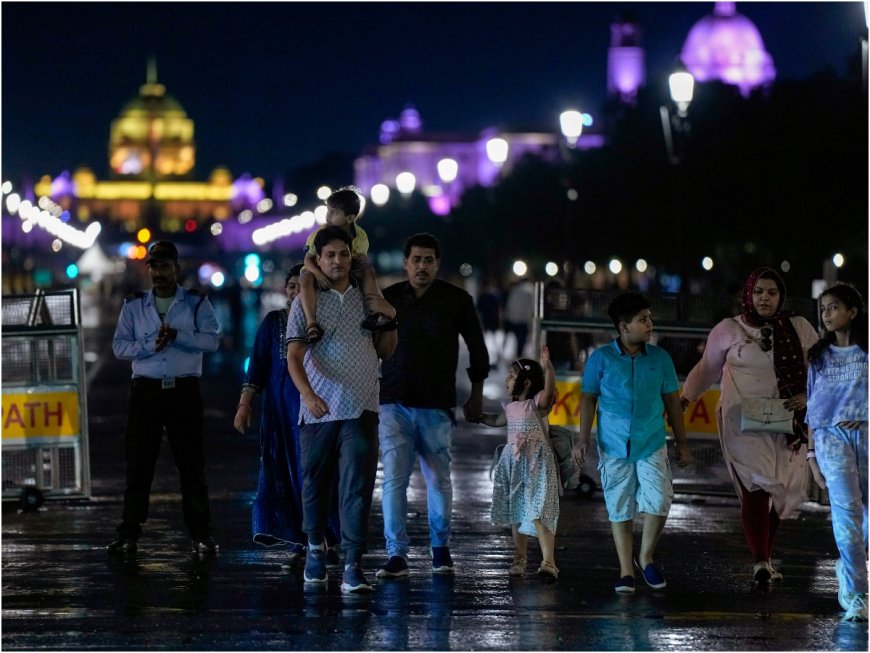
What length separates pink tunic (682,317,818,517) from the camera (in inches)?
392

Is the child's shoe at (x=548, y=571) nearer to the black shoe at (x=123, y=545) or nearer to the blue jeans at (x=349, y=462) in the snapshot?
the blue jeans at (x=349, y=462)

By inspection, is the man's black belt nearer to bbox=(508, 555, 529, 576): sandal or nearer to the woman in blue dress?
the woman in blue dress

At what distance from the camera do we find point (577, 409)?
555 inches

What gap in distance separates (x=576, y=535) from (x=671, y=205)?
47739 mm

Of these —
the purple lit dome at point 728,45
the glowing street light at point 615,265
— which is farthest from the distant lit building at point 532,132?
the glowing street light at point 615,265

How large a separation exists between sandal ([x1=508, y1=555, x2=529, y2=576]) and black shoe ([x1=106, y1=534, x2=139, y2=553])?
2291 millimetres

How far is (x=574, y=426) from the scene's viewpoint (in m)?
14.1

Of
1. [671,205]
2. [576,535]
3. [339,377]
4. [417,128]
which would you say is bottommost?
[576,535]

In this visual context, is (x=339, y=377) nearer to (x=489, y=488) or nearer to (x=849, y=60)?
(x=489, y=488)

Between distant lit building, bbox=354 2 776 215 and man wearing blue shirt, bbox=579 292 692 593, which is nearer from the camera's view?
man wearing blue shirt, bbox=579 292 692 593

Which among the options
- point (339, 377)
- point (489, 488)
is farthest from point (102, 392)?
point (339, 377)

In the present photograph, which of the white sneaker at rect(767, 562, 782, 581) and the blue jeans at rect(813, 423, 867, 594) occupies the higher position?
the blue jeans at rect(813, 423, 867, 594)

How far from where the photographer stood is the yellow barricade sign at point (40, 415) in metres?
13.1

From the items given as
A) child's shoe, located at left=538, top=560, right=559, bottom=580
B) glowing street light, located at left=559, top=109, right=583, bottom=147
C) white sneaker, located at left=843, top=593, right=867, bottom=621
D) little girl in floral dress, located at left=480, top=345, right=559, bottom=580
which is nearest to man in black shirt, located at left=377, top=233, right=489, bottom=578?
little girl in floral dress, located at left=480, top=345, right=559, bottom=580
